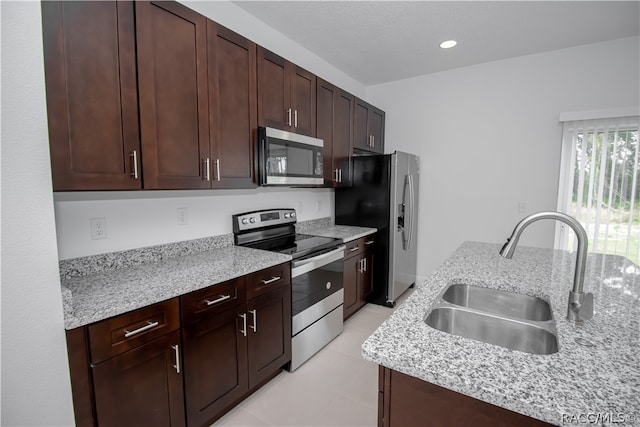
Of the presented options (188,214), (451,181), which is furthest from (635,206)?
(188,214)

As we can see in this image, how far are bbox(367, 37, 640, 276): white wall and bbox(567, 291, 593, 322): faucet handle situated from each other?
2619 millimetres

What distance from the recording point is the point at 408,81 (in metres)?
3.92

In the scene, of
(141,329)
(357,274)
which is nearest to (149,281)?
(141,329)

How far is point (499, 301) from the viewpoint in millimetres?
1448

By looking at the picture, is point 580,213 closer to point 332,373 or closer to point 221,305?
point 332,373

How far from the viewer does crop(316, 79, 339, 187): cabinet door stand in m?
2.77

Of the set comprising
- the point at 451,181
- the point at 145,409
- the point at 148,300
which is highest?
the point at 451,181

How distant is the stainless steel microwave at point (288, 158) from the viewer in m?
2.15

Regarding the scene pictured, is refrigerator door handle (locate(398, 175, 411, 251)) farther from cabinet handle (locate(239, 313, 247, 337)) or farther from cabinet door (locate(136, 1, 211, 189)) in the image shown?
cabinet door (locate(136, 1, 211, 189))

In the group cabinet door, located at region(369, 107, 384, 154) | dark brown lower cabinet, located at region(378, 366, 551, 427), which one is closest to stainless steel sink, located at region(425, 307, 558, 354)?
dark brown lower cabinet, located at region(378, 366, 551, 427)

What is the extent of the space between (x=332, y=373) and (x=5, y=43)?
7.89ft

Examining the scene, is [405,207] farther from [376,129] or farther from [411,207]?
[376,129]

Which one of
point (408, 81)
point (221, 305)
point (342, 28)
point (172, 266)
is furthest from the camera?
point (408, 81)

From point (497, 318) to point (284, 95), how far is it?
202 centimetres
